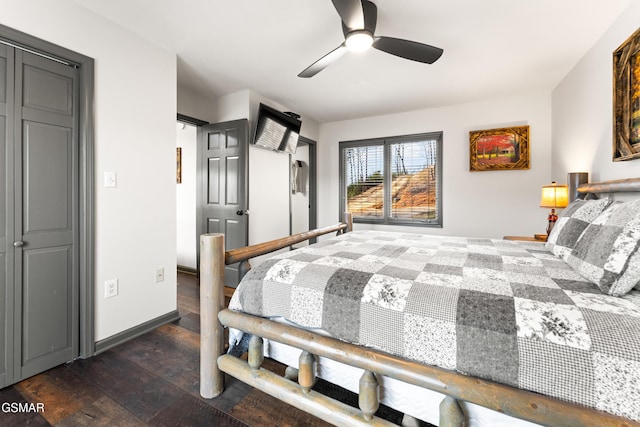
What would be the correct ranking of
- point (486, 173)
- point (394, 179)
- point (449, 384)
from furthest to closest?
point (394, 179)
point (486, 173)
point (449, 384)

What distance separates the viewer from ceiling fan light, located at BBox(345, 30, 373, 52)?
1857 mm

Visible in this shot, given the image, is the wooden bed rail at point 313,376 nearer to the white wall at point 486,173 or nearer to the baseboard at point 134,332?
the baseboard at point 134,332

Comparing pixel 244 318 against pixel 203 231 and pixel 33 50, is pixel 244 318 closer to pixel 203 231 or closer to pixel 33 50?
pixel 33 50

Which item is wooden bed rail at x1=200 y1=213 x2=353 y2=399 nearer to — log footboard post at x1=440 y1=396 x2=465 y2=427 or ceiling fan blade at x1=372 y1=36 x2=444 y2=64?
log footboard post at x1=440 y1=396 x2=465 y2=427

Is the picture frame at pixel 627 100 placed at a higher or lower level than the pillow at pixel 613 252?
higher

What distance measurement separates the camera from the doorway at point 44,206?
1607 millimetres

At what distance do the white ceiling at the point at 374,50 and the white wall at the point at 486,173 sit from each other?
0.84 ft

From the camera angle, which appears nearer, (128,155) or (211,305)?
(211,305)

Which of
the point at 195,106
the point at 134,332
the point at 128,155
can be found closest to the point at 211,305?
the point at 134,332

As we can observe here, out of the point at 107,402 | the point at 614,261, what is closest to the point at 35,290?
the point at 107,402

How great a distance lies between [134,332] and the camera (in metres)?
2.18

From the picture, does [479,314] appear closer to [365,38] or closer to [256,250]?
[256,250]

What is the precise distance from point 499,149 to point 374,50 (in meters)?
2.27

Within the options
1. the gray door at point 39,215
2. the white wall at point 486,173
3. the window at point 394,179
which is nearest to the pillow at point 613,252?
the white wall at point 486,173
